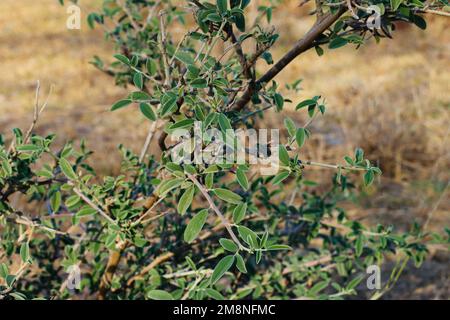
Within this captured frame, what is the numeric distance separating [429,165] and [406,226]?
0.73 m

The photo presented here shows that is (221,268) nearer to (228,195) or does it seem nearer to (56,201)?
(228,195)

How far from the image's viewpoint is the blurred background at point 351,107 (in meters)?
3.40

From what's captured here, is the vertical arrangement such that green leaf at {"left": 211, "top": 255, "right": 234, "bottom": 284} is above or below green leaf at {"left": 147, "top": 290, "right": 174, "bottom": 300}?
above

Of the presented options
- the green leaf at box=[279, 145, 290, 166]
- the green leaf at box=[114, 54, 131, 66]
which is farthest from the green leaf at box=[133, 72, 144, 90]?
the green leaf at box=[279, 145, 290, 166]

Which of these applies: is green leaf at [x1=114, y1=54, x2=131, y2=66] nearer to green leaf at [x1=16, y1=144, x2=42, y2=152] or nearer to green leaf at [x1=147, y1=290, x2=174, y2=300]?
green leaf at [x1=16, y1=144, x2=42, y2=152]

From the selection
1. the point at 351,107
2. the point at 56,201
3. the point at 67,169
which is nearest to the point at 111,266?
the point at 56,201

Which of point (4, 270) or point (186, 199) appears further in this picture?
point (4, 270)

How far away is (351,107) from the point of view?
4188 mm

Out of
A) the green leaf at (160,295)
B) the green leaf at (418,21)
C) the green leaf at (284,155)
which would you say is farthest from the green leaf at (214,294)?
the green leaf at (418,21)

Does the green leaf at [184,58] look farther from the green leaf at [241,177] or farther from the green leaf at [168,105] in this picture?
the green leaf at [241,177]

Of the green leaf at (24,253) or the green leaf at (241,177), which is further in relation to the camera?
the green leaf at (24,253)

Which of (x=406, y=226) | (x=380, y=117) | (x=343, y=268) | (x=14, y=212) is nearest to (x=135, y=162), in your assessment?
(x=14, y=212)

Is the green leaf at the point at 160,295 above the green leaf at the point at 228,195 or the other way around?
the other way around

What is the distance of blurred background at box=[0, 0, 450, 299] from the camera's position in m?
3.40
